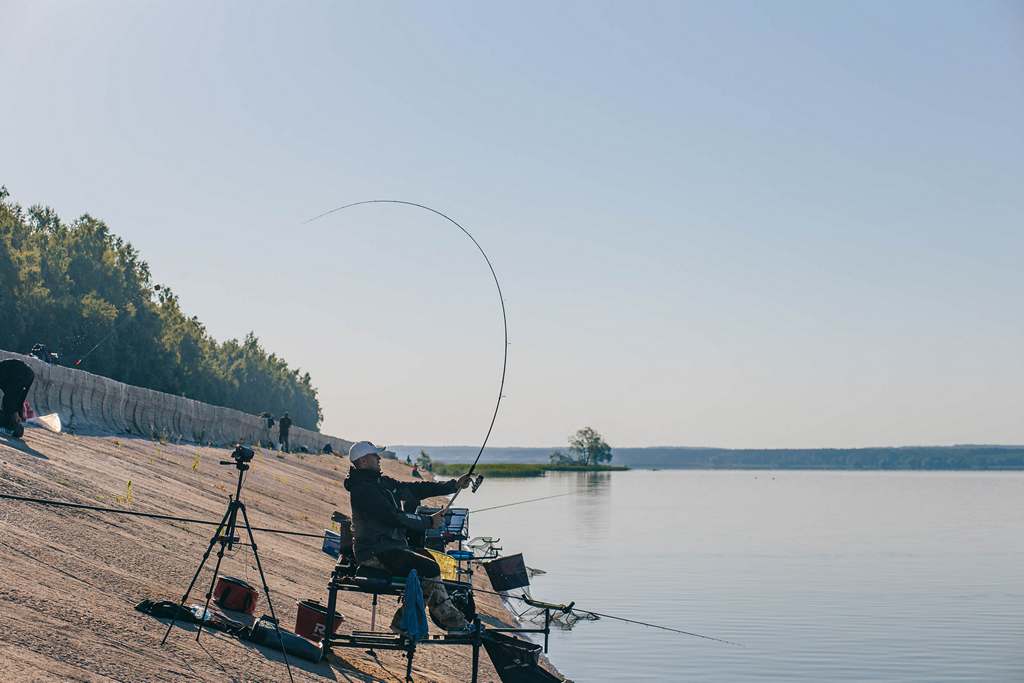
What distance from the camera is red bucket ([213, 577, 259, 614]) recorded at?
1262 centimetres

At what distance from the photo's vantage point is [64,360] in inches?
2808

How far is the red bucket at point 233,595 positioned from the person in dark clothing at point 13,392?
7.14 m

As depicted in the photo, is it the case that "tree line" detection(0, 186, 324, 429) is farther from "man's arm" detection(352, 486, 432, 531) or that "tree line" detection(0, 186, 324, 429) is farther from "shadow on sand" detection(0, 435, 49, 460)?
"man's arm" detection(352, 486, 432, 531)

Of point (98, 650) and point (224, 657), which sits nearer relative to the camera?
point (98, 650)

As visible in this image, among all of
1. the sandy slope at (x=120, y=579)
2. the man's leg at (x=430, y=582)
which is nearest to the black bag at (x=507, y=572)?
the sandy slope at (x=120, y=579)

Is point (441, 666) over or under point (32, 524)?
under

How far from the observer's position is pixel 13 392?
18812 millimetres

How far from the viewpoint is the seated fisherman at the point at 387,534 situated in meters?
11.0

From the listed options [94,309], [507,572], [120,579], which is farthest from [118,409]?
[94,309]

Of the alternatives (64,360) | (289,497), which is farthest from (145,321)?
(289,497)

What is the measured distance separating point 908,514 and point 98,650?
92075 millimetres

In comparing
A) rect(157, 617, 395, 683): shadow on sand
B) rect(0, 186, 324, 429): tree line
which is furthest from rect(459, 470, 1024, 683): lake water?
rect(0, 186, 324, 429): tree line

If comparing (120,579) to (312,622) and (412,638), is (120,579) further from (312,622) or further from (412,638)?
(412,638)

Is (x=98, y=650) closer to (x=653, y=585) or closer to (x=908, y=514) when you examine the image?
(x=653, y=585)
